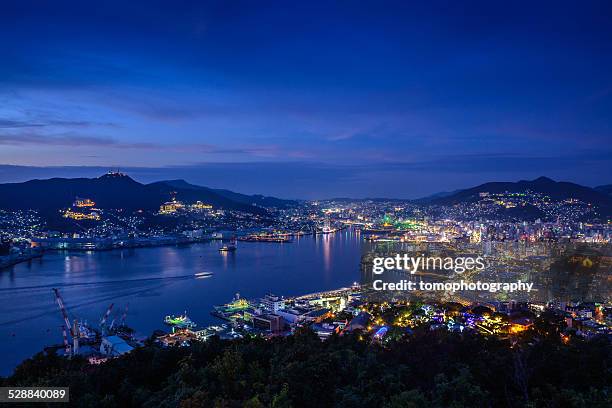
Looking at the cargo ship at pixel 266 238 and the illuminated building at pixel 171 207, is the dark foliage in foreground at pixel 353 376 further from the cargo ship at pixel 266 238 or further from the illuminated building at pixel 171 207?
the illuminated building at pixel 171 207

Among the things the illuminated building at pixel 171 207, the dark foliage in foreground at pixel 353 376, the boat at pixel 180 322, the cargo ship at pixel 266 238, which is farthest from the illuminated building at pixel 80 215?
the dark foliage in foreground at pixel 353 376

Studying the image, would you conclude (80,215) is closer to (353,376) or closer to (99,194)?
(99,194)

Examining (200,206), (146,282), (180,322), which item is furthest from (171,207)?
(180,322)

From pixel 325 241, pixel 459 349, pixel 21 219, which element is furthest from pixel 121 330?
pixel 21 219

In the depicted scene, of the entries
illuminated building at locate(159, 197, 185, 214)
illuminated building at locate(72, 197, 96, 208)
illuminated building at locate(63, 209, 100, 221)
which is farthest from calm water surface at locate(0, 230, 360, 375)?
illuminated building at locate(159, 197, 185, 214)

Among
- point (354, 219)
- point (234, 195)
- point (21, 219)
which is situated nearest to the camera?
point (21, 219)

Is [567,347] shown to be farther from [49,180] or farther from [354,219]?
[49,180]
